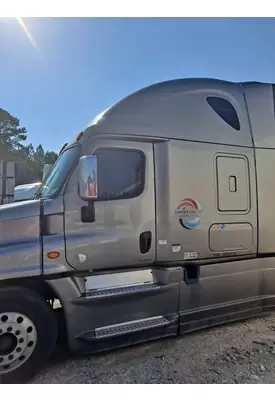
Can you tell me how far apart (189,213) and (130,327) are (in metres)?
1.40

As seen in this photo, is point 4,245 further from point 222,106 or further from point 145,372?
point 222,106

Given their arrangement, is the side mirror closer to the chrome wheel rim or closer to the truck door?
the truck door

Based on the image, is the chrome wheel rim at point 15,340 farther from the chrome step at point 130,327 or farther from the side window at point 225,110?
the side window at point 225,110

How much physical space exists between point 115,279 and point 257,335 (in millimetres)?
1951

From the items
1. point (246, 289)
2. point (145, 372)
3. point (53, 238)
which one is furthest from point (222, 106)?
point (145, 372)

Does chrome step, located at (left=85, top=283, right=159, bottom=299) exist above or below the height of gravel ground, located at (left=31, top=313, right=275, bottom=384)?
above

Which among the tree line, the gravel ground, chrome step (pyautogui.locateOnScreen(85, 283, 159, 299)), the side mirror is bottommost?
the gravel ground

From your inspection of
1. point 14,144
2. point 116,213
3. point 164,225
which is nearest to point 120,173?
point 116,213

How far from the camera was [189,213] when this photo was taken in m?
3.45

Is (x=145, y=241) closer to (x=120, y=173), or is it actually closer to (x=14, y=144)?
(x=120, y=173)

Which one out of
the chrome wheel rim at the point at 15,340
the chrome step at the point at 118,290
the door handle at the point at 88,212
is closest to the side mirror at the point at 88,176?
the door handle at the point at 88,212

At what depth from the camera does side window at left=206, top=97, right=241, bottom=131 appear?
3.74 m

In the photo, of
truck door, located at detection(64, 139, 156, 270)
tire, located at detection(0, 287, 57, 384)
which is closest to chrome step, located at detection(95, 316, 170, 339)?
tire, located at detection(0, 287, 57, 384)

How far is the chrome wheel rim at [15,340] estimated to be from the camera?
2672 millimetres
